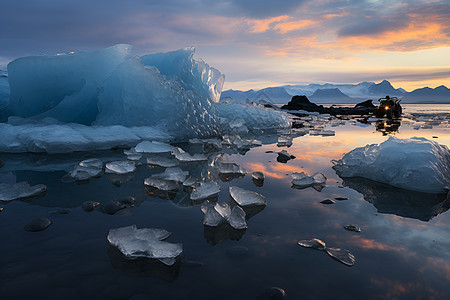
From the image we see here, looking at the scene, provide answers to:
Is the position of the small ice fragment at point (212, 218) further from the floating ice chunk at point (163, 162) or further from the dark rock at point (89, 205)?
the floating ice chunk at point (163, 162)

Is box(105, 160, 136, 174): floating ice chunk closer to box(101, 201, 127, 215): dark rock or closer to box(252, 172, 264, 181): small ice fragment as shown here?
box(101, 201, 127, 215): dark rock

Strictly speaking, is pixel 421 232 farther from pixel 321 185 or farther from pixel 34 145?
pixel 34 145

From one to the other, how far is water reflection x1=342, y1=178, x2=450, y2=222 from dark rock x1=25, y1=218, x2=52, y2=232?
2.24 metres

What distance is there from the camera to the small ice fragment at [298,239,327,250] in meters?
1.34

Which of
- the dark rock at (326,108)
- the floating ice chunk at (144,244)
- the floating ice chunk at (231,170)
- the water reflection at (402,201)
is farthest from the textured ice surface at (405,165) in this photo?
the dark rock at (326,108)

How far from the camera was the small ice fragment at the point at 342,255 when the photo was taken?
48.1 inches

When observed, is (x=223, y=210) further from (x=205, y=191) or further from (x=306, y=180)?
(x=306, y=180)

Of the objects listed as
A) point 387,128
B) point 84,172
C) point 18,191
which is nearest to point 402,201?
point 84,172

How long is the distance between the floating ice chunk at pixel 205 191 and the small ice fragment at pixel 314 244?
2.97 ft

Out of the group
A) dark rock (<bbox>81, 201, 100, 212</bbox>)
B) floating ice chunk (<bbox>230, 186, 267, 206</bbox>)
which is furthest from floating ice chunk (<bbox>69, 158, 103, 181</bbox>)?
floating ice chunk (<bbox>230, 186, 267, 206</bbox>)

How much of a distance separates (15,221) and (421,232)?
2.52 meters

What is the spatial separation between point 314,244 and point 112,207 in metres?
1.34

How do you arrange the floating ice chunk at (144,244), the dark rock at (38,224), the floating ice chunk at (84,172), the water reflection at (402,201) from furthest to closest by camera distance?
the floating ice chunk at (84,172)
the water reflection at (402,201)
the dark rock at (38,224)
the floating ice chunk at (144,244)

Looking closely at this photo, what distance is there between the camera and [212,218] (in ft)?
5.19
